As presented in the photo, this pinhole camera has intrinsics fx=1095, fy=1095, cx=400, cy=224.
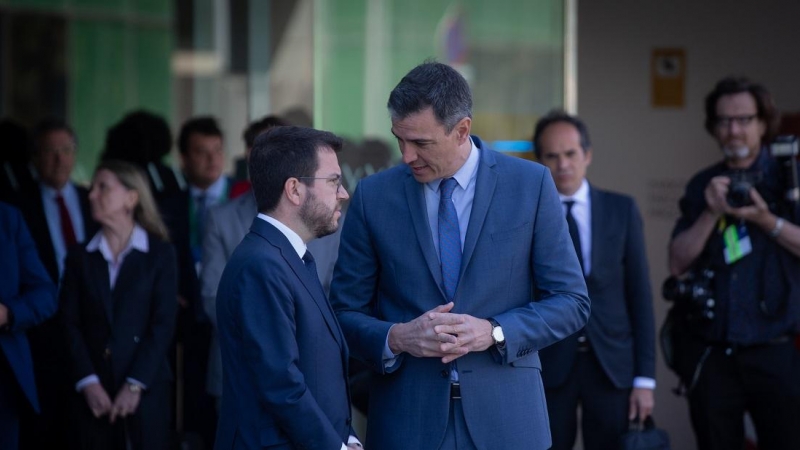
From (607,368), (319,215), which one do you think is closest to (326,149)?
(319,215)

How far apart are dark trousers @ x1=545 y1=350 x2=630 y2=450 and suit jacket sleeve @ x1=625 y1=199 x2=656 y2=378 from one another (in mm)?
152

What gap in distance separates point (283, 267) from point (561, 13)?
13.3 ft

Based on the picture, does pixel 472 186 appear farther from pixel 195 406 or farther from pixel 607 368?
pixel 195 406

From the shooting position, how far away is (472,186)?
11.5 ft

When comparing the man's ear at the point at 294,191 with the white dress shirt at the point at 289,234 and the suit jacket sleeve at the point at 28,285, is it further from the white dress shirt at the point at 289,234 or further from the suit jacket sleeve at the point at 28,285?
the suit jacket sleeve at the point at 28,285

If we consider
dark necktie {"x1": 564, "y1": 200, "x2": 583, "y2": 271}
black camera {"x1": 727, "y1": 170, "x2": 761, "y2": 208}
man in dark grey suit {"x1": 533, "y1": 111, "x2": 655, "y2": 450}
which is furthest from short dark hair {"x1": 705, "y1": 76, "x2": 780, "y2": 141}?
dark necktie {"x1": 564, "y1": 200, "x2": 583, "y2": 271}

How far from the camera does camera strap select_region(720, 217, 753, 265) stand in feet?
16.2

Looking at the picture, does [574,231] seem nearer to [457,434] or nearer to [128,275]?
[457,434]

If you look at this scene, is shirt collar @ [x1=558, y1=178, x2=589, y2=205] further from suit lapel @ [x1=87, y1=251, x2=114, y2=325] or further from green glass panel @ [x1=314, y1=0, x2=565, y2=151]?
suit lapel @ [x1=87, y1=251, x2=114, y2=325]

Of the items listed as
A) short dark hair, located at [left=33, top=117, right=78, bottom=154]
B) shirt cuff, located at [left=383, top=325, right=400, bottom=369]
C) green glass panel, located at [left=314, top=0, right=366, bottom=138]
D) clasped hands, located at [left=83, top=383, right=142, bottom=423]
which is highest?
green glass panel, located at [left=314, top=0, right=366, bottom=138]

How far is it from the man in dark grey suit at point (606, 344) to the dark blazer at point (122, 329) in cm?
180

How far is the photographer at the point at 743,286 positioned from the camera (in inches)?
190

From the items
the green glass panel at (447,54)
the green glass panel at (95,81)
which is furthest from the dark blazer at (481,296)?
the green glass panel at (95,81)

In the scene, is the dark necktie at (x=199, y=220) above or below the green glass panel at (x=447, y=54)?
below
